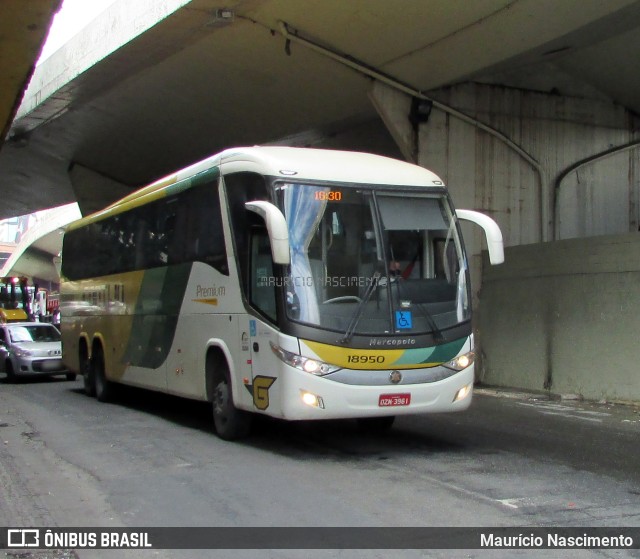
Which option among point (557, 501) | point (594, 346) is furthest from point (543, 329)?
point (557, 501)

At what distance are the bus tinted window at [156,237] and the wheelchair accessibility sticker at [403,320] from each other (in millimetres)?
2265

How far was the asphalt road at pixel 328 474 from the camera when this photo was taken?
655 cm

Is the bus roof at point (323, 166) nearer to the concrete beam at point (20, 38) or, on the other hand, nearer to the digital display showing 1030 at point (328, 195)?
the digital display showing 1030 at point (328, 195)

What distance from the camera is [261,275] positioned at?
8992mm

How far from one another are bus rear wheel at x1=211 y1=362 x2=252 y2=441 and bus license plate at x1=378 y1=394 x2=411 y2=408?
2.01m

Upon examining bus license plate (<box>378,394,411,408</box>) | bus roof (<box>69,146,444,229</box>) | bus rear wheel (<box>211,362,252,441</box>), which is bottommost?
bus rear wheel (<box>211,362,252,441</box>)

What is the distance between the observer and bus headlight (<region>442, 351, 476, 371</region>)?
893 centimetres

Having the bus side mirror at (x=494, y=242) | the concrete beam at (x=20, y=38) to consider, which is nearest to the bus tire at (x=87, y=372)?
the bus side mirror at (x=494, y=242)

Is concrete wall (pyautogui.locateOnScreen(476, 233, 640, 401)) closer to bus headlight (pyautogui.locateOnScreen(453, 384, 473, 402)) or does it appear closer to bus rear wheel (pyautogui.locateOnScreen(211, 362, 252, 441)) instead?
bus headlight (pyautogui.locateOnScreen(453, 384, 473, 402))

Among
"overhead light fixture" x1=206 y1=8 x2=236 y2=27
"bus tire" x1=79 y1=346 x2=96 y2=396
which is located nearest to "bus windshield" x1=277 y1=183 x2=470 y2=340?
"overhead light fixture" x1=206 y1=8 x2=236 y2=27

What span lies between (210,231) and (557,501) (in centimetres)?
530

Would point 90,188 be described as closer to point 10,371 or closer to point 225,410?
point 10,371

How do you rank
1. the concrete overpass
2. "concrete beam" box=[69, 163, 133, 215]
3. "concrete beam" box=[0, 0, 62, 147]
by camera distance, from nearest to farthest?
1. "concrete beam" box=[0, 0, 62, 147]
2. the concrete overpass
3. "concrete beam" box=[69, 163, 133, 215]

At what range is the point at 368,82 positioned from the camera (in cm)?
1748
